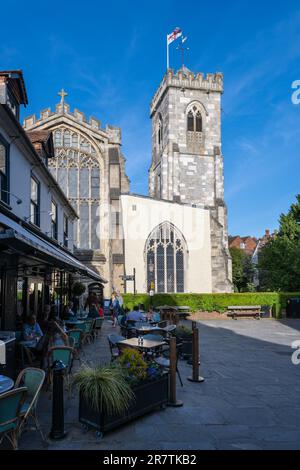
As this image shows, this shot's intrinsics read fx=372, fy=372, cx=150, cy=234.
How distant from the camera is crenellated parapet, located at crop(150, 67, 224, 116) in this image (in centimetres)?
3700

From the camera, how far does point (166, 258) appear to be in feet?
97.9

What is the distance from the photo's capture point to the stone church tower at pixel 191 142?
35.4 meters

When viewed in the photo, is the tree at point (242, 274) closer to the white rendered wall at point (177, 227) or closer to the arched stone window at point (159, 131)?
the arched stone window at point (159, 131)

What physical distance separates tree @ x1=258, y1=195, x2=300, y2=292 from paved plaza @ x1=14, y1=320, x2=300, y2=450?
20.7 metres

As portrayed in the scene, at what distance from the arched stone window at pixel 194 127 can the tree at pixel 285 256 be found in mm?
10699

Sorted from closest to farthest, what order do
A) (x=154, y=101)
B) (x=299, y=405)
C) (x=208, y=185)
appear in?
(x=299, y=405) < (x=208, y=185) < (x=154, y=101)

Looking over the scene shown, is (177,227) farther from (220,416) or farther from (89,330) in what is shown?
(220,416)

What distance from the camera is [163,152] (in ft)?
118

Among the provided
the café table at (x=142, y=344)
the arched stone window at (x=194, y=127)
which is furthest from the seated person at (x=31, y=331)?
the arched stone window at (x=194, y=127)

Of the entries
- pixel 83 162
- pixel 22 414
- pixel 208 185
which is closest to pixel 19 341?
pixel 22 414

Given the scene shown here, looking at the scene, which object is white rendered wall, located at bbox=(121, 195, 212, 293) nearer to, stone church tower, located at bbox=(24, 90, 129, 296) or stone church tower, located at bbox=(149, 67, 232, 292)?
stone church tower, located at bbox=(24, 90, 129, 296)
